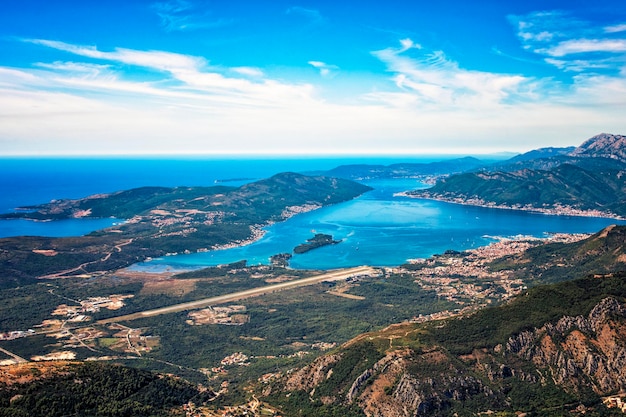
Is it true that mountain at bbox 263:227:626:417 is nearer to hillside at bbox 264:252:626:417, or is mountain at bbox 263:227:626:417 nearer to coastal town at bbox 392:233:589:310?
hillside at bbox 264:252:626:417

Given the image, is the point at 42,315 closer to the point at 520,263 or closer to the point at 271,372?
the point at 271,372

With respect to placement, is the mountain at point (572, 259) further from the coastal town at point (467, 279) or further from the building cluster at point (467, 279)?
the building cluster at point (467, 279)

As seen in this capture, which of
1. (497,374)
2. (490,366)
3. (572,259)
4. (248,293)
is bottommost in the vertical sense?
(248,293)

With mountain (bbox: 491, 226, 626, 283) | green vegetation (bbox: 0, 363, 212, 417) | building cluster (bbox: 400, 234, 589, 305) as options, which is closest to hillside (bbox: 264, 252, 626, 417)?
green vegetation (bbox: 0, 363, 212, 417)

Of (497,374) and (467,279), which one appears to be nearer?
(497,374)

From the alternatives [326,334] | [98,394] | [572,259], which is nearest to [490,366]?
[326,334]

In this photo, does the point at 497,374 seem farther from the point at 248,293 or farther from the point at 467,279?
the point at 248,293

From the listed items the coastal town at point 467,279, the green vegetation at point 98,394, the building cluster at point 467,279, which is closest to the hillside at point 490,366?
the green vegetation at point 98,394
